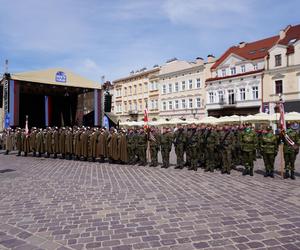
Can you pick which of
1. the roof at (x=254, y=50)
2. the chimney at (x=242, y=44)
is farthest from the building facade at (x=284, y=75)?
the chimney at (x=242, y=44)

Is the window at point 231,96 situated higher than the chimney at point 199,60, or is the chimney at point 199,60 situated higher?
the chimney at point 199,60

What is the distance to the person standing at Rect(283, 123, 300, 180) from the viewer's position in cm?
984

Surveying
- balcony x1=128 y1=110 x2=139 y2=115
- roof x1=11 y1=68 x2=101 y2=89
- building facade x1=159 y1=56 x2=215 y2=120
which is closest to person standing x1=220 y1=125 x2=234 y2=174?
roof x1=11 y1=68 x2=101 y2=89

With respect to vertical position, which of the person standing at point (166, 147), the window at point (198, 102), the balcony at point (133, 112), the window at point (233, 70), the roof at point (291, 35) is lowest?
the person standing at point (166, 147)

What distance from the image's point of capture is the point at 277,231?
4.93 m

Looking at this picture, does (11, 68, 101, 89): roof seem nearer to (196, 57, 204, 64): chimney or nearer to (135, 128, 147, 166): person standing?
(135, 128, 147, 166): person standing

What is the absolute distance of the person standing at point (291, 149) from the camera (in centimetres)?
984

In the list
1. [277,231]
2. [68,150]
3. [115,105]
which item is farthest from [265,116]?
[115,105]

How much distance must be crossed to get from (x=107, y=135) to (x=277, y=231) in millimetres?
10485

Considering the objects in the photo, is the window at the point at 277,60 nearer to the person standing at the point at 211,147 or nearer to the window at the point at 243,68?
the window at the point at 243,68

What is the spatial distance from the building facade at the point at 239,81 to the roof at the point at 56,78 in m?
20.5

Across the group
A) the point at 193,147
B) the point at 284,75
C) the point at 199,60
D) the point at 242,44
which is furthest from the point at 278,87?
the point at 193,147

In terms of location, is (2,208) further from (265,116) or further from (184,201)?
(265,116)

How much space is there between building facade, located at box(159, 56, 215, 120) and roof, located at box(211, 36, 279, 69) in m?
2.26
